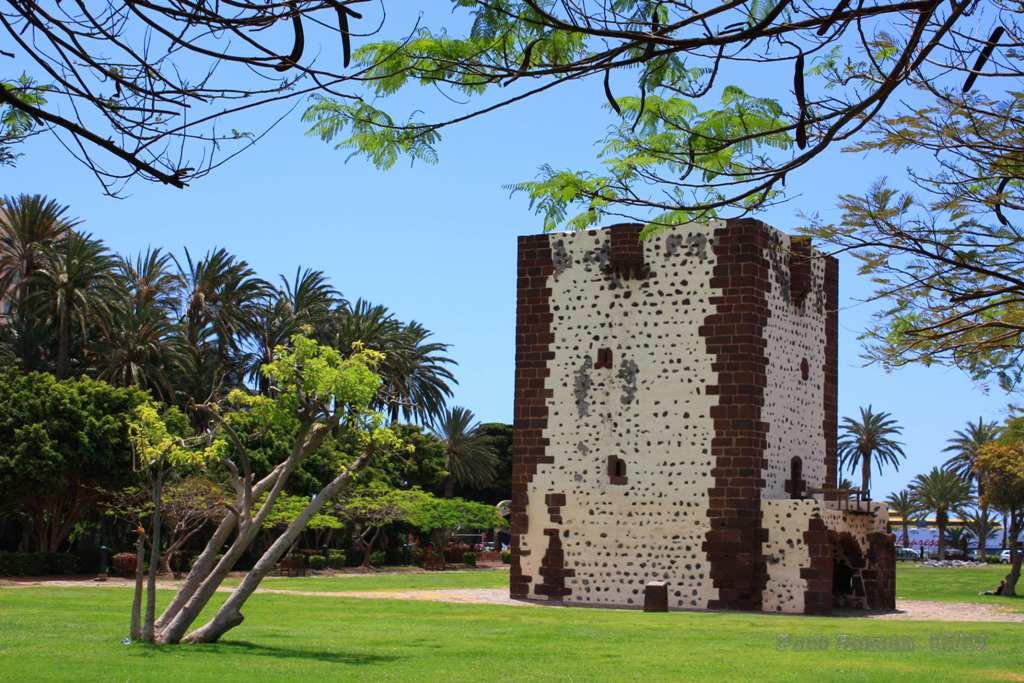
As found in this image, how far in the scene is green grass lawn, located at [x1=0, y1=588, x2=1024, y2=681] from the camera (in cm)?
1440

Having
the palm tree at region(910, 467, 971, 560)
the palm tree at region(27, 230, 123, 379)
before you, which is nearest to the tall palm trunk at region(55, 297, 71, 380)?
the palm tree at region(27, 230, 123, 379)

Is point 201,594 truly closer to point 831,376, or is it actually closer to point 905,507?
point 831,376

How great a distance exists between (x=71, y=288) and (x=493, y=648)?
29367mm

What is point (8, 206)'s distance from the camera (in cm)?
4406

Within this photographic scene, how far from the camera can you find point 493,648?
56.9 feet

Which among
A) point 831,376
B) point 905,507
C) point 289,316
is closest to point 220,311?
point 289,316

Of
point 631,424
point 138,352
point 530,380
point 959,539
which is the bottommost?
point 959,539

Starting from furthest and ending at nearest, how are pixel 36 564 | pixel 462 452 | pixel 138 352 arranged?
pixel 462 452
pixel 138 352
pixel 36 564

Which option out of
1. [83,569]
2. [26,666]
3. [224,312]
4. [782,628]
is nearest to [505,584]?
[83,569]

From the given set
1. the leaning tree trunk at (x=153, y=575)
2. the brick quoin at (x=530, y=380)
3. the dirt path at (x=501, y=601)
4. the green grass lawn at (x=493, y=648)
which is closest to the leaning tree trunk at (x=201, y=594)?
the leaning tree trunk at (x=153, y=575)

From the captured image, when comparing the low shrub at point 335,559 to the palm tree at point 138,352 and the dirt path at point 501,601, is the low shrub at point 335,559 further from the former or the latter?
the dirt path at point 501,601

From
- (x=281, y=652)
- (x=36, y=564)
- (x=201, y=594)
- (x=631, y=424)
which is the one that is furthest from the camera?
(x=36, y=564)

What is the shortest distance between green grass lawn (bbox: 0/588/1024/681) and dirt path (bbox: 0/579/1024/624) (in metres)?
2.15

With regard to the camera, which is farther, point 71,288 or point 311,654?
point 71,288
